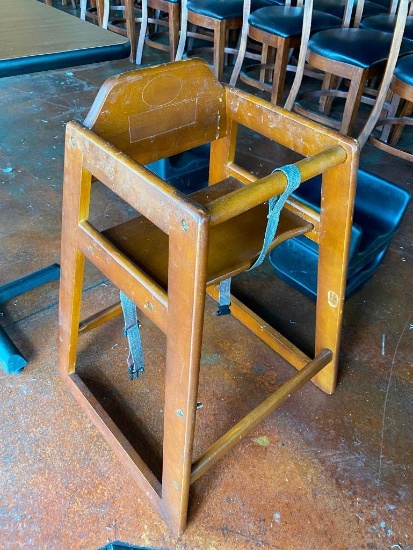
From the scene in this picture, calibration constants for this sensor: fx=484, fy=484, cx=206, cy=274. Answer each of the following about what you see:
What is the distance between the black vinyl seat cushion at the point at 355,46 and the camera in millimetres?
2578

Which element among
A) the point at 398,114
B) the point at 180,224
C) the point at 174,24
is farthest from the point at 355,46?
the point at 180,224

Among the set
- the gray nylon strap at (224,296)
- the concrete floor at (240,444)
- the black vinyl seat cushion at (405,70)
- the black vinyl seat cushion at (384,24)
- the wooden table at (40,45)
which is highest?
the wooden table at (40,45)

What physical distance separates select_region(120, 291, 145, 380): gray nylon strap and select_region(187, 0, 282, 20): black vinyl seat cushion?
2.76 metres

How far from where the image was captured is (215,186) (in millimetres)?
1329

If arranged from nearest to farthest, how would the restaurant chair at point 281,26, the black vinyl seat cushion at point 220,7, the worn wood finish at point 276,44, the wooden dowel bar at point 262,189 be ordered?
the wooden dowel bar at point 262,189
the worn wood finish at point 276,44
the restaurant chair at point 281,26
the black vinyl seat cushion at point 220,7

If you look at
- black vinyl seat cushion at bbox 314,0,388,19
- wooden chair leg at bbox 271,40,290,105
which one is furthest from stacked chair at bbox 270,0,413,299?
black vinyl seat cushion at bbox 314,0,388,19

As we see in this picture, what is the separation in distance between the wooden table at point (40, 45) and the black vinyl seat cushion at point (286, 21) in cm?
176

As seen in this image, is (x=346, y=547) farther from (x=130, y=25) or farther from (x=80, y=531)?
(x=130, y=25)

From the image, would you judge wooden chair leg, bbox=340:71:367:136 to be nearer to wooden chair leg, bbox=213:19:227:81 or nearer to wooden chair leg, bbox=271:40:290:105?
wooden chair leg, bbox=271:40:290:105

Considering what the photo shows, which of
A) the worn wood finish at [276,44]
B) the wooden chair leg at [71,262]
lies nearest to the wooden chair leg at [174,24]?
the worn wood finish at [276,44]

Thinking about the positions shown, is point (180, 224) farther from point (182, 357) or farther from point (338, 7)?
point (338, 7)

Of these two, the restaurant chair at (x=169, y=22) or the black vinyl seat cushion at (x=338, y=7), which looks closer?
the black vinyl seat cushion at (x=338, y=7)

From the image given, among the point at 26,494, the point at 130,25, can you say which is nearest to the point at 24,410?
the point at 26,494

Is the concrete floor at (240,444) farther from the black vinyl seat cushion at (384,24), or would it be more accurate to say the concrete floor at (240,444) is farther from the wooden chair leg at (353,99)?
the black vinyl seat cushion at (384,24)
